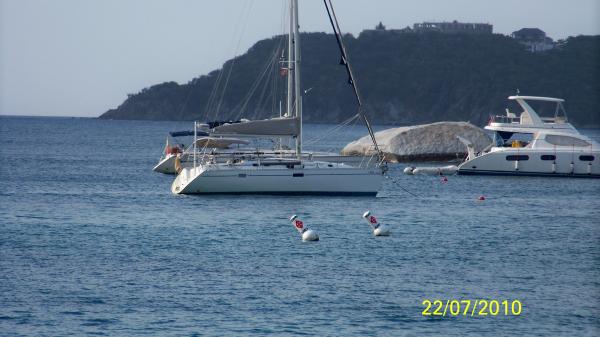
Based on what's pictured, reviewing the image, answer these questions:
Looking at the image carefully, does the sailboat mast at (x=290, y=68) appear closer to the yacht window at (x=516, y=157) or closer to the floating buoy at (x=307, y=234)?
the floating buoy at (x=307, y=234)

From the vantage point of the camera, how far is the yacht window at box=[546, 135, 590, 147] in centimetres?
6606

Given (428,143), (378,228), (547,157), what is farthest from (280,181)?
(428,143)

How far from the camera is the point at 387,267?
31391mm

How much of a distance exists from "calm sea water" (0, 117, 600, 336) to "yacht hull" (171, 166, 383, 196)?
0.43m

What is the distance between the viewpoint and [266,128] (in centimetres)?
5175

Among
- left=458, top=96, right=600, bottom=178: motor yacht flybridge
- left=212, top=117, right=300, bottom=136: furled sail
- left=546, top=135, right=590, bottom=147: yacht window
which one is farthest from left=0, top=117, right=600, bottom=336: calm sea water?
left=546, top=135, right=590, bottom=147: yacht window

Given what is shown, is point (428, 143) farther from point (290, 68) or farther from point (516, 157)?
point (290, 68)

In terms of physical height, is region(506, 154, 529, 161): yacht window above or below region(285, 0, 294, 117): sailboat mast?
below

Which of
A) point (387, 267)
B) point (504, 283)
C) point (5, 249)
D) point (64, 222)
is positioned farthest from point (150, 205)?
point (504, 283)

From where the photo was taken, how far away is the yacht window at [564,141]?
6606cm

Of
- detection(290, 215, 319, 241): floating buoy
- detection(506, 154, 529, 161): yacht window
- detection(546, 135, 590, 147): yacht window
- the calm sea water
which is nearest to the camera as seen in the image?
the calm sea water

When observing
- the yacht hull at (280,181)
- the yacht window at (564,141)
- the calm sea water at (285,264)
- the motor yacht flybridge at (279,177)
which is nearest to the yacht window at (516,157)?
the yacht window at (564,141)

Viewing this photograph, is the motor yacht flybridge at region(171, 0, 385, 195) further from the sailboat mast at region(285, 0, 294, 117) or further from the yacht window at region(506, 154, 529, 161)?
the yacht window at region(506, 154, 529, 161)
